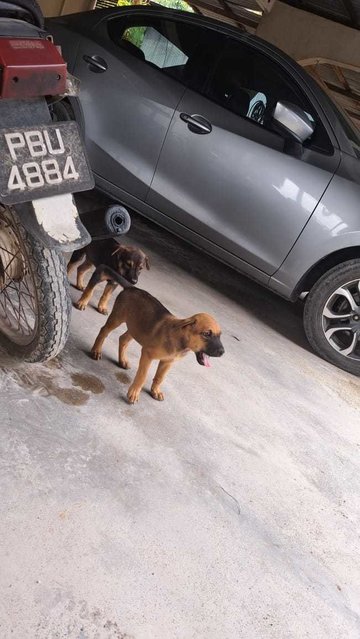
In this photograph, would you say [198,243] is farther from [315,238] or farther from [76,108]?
[76,108]

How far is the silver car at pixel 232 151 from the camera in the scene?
11.3 ft

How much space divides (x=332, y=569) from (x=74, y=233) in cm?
154

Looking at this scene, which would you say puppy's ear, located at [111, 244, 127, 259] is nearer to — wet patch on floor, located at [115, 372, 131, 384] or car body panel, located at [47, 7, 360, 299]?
wet patch on floor, located at [115, 372, 131, 384]

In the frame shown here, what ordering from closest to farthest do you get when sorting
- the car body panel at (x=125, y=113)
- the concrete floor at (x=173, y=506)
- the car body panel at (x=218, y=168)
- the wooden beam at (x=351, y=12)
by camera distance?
1. the concrete floor at (x=173, y=506)
2. the car body panel at (x=218, y=168)
3. the car body panel at (x=125, y=113)
4. the wooden beam at (x=351, y=12)

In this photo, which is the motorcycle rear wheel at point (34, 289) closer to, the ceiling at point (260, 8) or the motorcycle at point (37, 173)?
the motorcycle at point (37, 173)

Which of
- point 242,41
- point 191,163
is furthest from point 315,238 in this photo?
point 242,41

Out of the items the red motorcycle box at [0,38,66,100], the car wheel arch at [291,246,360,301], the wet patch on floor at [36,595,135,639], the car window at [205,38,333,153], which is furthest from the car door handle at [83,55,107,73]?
the wet patch on floor at [36,595,135,639]

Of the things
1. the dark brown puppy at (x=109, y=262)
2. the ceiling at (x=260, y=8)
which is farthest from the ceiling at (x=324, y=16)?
the dark brown puppy at (x=109, y=262)

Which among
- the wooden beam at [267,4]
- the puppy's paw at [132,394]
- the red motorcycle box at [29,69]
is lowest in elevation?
the puppy's paw at [132,394]

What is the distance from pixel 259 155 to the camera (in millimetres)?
3469

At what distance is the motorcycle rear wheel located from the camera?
6.56 feet

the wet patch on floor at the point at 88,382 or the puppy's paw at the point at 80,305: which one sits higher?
the wet patch on floor at the point at 88,382

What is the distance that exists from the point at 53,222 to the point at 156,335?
66 centimetres

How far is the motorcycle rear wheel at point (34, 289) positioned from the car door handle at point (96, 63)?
2029 millimetres
